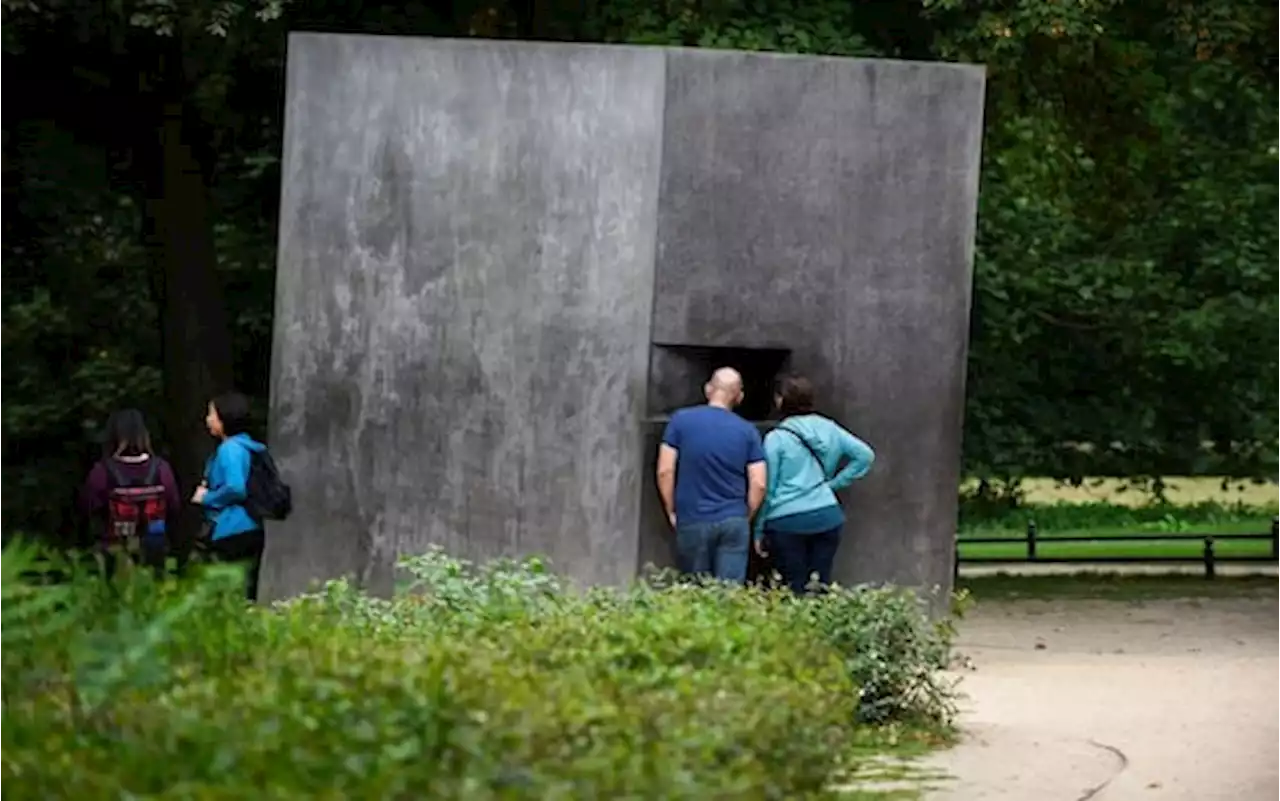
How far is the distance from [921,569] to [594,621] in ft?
25.0

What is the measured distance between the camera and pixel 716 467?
544 inches

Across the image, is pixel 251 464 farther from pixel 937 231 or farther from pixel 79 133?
pixel 79 133

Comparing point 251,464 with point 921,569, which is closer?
point 251,464

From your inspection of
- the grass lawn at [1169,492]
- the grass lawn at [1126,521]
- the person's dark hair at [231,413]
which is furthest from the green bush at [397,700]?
the grass lawn at [1126,521]

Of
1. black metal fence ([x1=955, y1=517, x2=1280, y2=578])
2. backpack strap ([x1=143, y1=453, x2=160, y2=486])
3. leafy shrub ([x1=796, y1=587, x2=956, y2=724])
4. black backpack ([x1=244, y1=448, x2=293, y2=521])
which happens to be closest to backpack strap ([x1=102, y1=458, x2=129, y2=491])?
backpack strap ([x1=143, y1=453, x2=160, y2=486])

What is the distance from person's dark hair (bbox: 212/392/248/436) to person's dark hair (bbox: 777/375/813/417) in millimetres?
2811

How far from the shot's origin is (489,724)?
5.83 m

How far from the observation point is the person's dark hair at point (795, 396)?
14.3m

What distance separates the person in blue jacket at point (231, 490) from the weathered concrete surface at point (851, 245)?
8.67ft

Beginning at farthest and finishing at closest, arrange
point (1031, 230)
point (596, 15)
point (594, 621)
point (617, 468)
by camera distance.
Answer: point (1031, 230)
point (596, 15)
point (617, 468)
point (594, 621)

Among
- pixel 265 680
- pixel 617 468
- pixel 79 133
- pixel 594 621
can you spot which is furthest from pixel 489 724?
pixel 79 133

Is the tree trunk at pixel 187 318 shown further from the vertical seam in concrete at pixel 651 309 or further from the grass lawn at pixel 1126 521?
the grass lawn at pixel 1126 521

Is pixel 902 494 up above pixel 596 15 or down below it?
below

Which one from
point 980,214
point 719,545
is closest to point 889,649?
point 719,545
